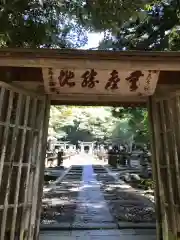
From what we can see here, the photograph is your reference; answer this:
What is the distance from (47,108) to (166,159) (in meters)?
1.88

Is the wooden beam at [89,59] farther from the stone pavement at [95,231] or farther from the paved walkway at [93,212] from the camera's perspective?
the paved walkway at [93,212]

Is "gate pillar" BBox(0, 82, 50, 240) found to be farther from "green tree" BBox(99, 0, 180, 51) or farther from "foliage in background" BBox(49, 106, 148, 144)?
"foliage in background" BBox(49, 106, 148, 144)

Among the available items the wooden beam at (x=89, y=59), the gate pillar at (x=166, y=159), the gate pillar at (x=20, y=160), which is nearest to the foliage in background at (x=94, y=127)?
the gate pillar at (x=166, y=159)

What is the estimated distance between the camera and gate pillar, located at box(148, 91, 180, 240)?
4.34 metres

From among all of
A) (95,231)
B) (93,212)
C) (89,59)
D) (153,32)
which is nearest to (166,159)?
(89,59)

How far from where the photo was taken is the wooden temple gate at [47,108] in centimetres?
402

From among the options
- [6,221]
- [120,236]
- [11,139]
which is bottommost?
[120,236]

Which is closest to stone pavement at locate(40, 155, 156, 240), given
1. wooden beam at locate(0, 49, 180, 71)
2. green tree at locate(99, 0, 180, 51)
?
wooden beam at locate(0, 49, 180, 71)

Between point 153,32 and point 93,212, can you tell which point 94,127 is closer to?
point 153,32

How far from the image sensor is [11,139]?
14.0ft

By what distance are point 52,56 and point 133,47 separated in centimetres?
661

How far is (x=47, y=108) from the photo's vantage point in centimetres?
466

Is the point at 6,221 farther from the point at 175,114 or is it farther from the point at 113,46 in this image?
the point at 113,46

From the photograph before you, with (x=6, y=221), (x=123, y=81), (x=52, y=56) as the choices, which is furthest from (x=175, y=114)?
(x=6, y=221)
